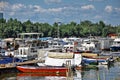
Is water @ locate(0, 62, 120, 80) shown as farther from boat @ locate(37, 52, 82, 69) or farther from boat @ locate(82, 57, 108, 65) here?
boat @ locate(82, 57, 108, 65)

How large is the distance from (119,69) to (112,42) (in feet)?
134

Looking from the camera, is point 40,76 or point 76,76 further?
point 40,76

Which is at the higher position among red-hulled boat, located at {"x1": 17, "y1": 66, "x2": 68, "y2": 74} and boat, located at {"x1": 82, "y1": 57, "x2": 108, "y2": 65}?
boat, located at {"x1": 82, "y1": 57, "x2": 108, "y2": 65}

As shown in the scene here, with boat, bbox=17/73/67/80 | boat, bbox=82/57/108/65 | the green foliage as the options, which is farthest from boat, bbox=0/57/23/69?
the green foliage

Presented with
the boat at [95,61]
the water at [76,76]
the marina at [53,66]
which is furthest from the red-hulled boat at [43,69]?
the boat at [95,61]

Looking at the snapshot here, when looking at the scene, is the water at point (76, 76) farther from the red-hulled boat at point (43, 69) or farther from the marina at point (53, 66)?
the red-hulled boat at point (43, 69)

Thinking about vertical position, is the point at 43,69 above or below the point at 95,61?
below

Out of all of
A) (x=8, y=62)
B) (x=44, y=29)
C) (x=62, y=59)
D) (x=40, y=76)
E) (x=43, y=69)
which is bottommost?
(x=40, y=76)

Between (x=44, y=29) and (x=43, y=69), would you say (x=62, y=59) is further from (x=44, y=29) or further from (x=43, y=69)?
(x=44, y=29)

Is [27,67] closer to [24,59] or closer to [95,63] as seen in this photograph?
[24,59]

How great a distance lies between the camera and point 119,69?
4662cm

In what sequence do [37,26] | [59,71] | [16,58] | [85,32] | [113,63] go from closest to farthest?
1. [59,71]
2. [16,58]
3. [113,63]
4. [37,26]
5. [85,32]

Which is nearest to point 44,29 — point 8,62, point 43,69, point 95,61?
point 95,61

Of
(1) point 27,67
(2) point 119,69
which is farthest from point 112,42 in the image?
(1) point 27,67
